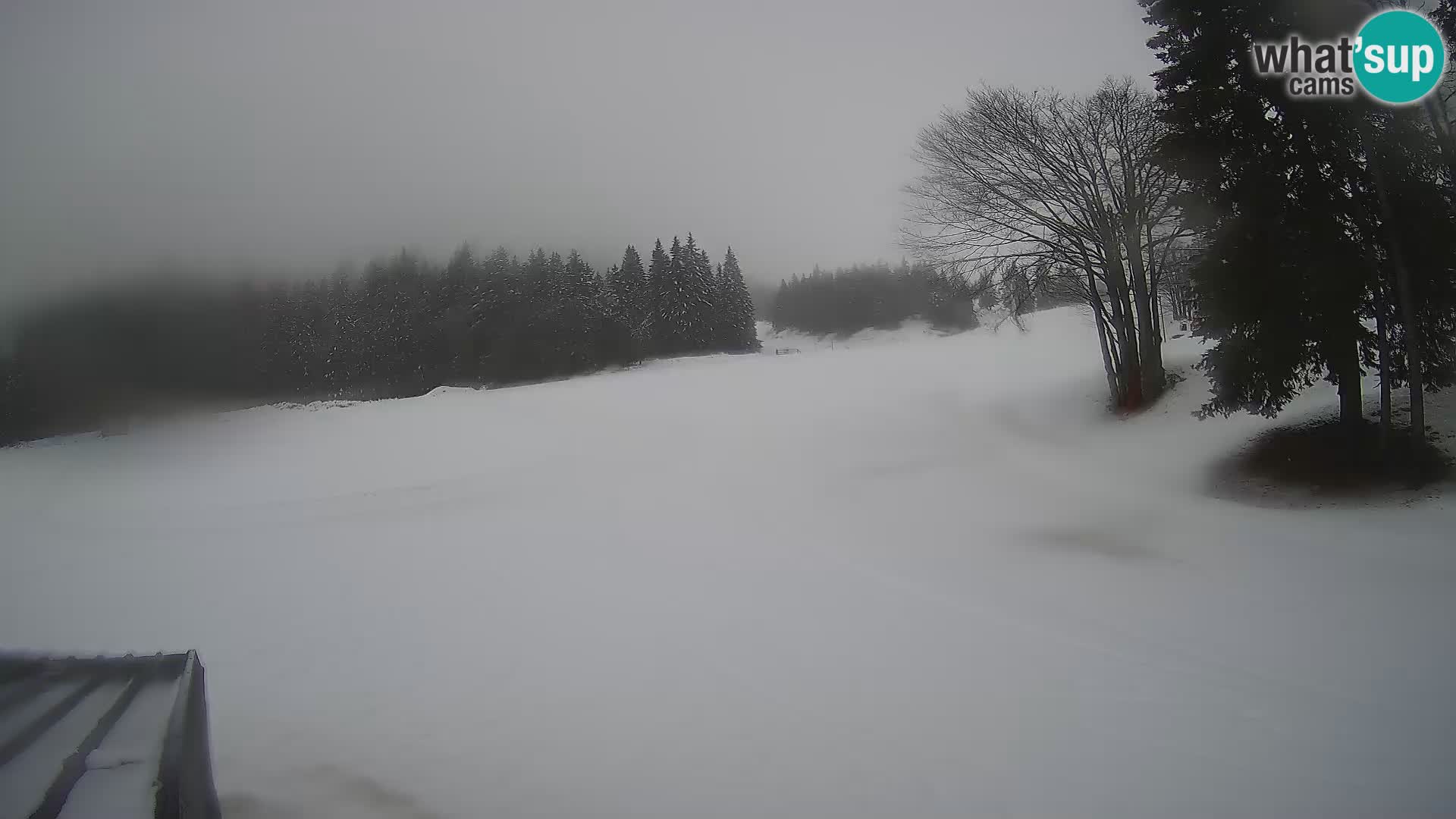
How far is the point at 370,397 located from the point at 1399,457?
3050 cm

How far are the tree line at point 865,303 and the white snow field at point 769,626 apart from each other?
58484 millimetres

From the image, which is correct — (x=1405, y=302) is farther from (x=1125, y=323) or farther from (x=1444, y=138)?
(x=1125, y=323)

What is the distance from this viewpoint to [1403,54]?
771 cm

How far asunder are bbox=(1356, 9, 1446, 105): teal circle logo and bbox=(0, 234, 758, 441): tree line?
16033 millimetres

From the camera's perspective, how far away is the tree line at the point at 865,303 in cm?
6656

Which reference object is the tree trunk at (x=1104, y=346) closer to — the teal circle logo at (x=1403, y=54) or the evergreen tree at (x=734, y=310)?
the teal circle logo at (x=1403, y=54)

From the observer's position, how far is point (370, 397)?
24.4 meters

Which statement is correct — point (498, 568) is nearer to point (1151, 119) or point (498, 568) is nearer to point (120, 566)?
point (120, 566)

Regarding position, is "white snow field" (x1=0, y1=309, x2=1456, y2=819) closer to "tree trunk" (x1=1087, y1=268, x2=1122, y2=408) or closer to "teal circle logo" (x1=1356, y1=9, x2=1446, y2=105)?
"tree trunk" (x1=1087, y1=268, x2=1122, y2=408)

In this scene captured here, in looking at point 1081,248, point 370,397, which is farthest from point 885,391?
point 370,397

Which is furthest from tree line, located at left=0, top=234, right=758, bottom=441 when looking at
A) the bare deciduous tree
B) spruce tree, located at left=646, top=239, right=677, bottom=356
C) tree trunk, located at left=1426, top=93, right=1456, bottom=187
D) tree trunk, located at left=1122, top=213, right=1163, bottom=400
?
tree trunk, located at left=1122, top=213, right=1163, bottom=400

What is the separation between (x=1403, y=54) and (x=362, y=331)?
30262 millimetres

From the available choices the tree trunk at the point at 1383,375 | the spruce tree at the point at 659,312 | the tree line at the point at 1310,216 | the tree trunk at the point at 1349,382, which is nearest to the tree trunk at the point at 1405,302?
the tree line at the point at 1310,216

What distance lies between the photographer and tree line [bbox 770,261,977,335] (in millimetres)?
66562
